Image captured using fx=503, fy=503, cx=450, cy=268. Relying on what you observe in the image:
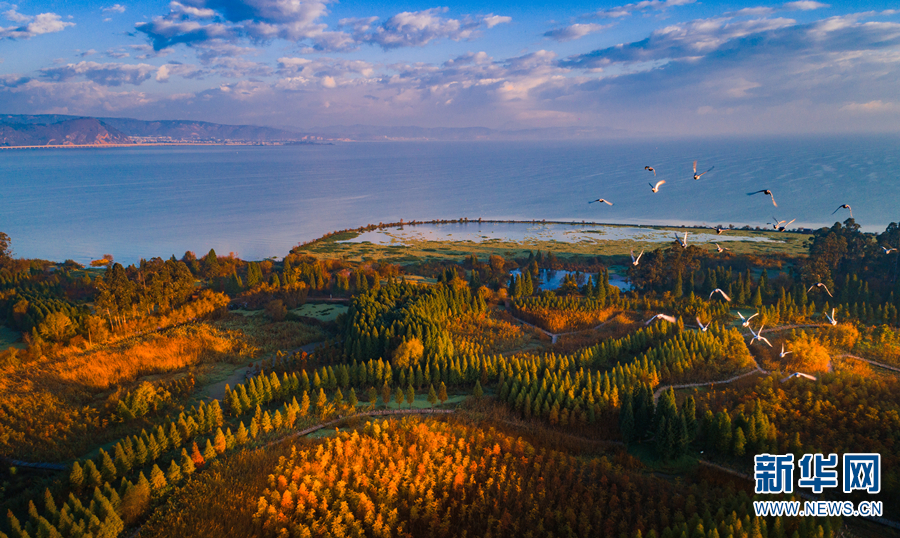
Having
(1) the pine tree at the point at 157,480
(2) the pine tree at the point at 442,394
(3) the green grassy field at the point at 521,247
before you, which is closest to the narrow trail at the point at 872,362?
(2) the pine tree at the point at 442,394

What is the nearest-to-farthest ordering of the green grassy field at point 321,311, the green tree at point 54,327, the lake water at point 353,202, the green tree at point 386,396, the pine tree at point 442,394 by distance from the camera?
the green tree at point 386,396 → the pine tree at point 442,394 → the green tree at point 54,327 → the green grassy field at point 321,311 → the lake water at point 353,202

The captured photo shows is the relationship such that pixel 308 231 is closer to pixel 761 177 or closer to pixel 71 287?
pixel 71 287

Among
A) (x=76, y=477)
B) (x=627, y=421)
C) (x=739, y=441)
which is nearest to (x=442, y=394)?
(x=627, y=421)

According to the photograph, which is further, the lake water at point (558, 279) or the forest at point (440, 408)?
the lake water at point (558, 279)

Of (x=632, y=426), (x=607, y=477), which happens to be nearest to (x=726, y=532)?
(x=607, y=477)

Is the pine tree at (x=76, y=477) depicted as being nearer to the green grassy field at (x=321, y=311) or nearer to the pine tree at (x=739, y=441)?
the pine tree at (x=739, y=441)

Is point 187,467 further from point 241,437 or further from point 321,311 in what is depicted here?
point 321,311

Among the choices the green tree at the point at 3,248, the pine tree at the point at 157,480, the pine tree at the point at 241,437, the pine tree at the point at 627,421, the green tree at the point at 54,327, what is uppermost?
the green tree at the point at 3,248

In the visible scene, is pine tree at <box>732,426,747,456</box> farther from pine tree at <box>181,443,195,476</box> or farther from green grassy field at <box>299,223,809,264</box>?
green grassy field at <box>299,223,809,264</box>
